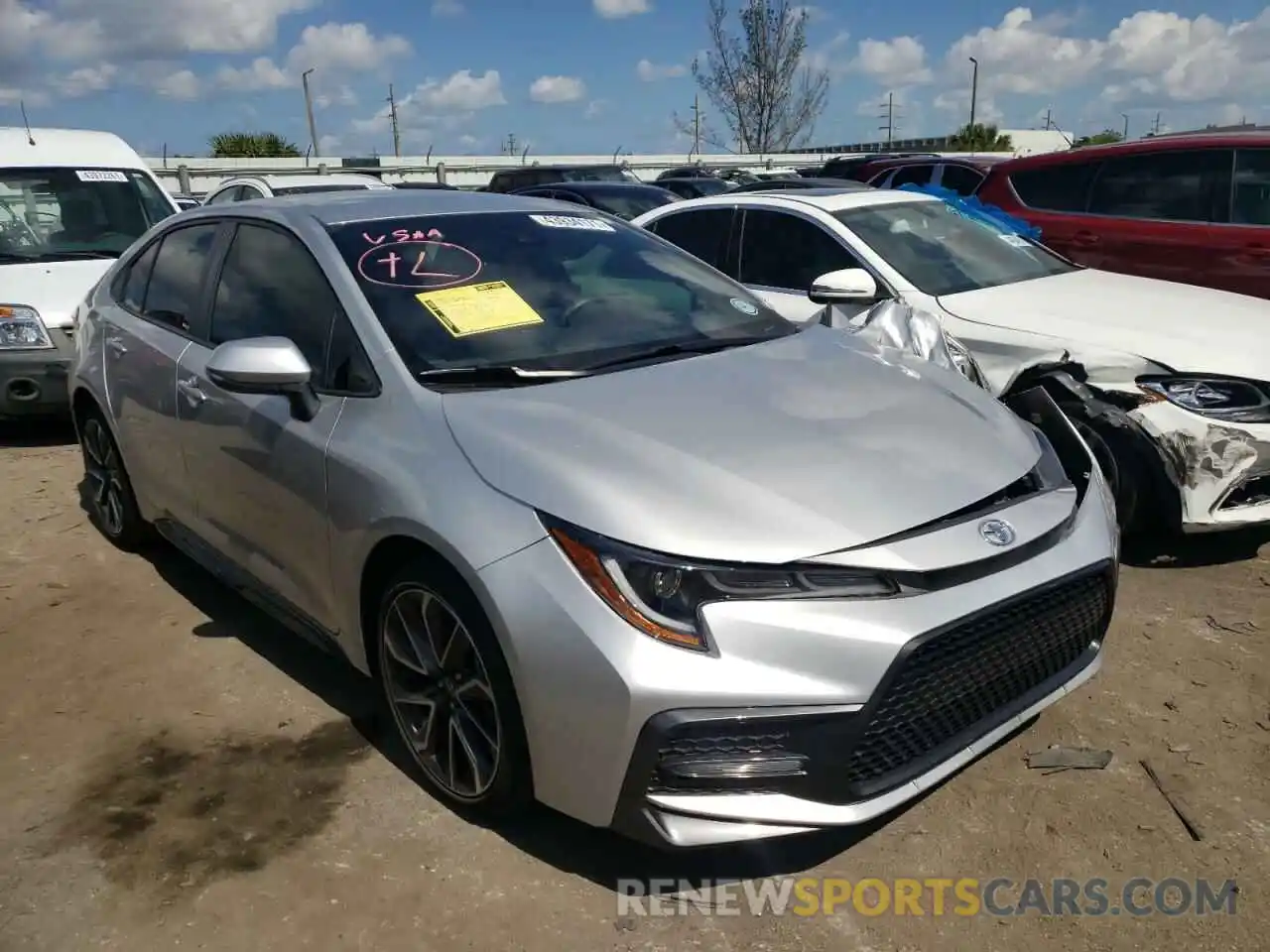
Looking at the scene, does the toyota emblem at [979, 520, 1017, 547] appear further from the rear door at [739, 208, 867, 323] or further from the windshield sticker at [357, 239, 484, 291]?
the rear door at [739, 208, 867, 323]

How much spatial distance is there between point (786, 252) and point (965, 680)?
12.1 feet

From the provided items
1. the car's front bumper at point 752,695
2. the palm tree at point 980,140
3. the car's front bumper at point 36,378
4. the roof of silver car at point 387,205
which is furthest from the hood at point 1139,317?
the palm tree at point 980,140

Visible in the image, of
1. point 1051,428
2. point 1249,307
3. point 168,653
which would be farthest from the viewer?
point 1249,307

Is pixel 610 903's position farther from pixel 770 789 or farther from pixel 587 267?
pixel 587 267

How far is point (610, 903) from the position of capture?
8.14 feet

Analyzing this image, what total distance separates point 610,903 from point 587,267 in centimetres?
200

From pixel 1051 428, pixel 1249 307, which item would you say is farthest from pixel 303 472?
pixel 1249 307

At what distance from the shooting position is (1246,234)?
6156 millimetres

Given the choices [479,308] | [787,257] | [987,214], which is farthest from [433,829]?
[987,214]

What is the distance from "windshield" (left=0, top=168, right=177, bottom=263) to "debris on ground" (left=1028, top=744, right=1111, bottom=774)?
267 inches

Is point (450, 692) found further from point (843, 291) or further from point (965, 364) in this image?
point (965, 364)

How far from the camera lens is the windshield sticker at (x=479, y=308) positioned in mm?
3041

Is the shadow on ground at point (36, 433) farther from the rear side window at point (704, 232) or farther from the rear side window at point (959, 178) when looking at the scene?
the rear side window at point (959, 178)

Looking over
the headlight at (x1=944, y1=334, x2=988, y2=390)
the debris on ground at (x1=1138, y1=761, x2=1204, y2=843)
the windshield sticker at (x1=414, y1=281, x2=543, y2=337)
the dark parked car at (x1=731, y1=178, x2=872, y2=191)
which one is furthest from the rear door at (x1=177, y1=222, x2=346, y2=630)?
the dark parked car at (x1=731, y1=178, x2=872, y2=191)
